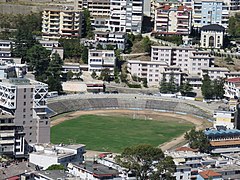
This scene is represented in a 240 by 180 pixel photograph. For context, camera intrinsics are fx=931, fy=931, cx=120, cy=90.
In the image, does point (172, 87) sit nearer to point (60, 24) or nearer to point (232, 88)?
point (232, 88)

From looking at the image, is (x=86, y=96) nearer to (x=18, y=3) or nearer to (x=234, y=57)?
(x=234, y=57)

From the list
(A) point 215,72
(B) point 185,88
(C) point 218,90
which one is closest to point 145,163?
(C) point 218,90

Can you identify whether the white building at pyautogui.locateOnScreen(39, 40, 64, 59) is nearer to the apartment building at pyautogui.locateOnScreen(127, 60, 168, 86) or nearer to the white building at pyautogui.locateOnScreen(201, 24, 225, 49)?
the apartment building at pyautogui.locateOnScreen(127, 60, 168, 86)

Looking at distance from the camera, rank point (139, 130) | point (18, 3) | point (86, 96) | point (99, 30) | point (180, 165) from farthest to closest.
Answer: point (18, 3) < point (99, 30) < point (86, 96) < point (139, 130) < point (180, 165)

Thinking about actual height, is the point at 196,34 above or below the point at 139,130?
above

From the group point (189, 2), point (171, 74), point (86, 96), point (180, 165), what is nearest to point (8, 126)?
point (180, 165)
